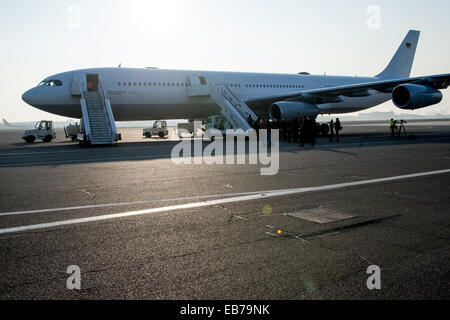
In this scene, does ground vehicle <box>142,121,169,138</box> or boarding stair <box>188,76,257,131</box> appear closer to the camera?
boarding stair <box>188,76,257,131</box>

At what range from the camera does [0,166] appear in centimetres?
1295

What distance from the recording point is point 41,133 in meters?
29.5

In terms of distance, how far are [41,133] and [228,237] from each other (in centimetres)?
2901

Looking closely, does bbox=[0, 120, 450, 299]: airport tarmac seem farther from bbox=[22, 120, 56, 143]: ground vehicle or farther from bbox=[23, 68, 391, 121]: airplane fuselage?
bbox=[22, 120, 56, 143]: ground vehicle

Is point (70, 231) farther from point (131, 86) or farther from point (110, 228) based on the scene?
point (131, 86)

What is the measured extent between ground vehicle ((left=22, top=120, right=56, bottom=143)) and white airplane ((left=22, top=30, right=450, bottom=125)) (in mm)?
6499

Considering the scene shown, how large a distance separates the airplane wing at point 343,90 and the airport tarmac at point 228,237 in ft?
52.5

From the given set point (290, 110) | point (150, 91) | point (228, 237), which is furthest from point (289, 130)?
point (228, 237)

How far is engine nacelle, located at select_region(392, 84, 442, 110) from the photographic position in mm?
22281

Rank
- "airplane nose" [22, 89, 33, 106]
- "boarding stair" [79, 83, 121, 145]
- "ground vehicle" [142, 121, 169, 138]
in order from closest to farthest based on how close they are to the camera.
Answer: "boarding stair" [79, 83, 121, 145], "airplane nose" [22, 89, 33, 106], "ground vehicle" [142, 121, 169, 138]

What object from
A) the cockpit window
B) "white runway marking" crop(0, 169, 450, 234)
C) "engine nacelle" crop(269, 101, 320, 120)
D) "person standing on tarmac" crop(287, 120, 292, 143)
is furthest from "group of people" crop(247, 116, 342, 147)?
the cockpit window

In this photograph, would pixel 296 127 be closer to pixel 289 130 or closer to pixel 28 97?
pixel 289 130

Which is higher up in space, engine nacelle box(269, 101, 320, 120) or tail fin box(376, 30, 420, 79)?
tail fin box(376, 30, 420, 79)
